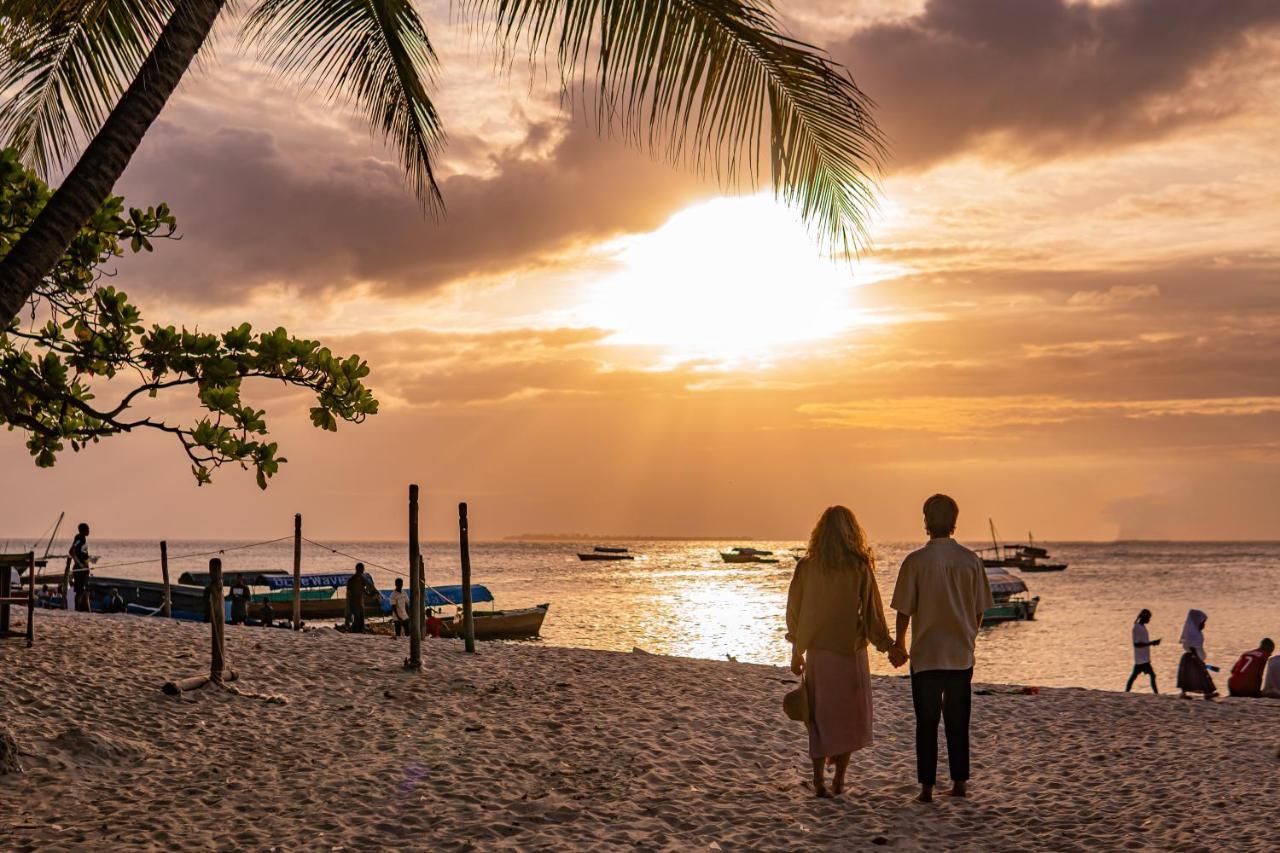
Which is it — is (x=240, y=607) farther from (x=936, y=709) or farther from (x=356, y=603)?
(x=936, y=709)

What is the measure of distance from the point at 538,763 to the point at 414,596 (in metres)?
5.66

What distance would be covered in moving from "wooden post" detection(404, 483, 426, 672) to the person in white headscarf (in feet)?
37.6

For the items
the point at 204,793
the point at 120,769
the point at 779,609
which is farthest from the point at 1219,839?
the point at 779,609

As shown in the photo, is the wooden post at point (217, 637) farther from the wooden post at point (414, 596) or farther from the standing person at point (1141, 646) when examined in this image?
the standing person at point (1141, 646)

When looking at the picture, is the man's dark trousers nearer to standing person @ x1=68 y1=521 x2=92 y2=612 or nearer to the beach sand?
the beach sand

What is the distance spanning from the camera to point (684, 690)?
13180 millimetres

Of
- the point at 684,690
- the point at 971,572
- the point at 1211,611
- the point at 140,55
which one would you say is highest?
the point at 140,55

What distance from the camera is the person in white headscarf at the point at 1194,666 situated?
15.2 m

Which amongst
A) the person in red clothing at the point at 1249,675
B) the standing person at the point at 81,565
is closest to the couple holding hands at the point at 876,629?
the person in red clothing at the point at 1249,675

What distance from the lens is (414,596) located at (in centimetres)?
1398

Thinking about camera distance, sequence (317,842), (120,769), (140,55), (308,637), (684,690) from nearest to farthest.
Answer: (317,842)
(140,55)
(120,769)
(684,690)
(308,637)

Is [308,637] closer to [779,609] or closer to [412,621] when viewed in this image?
[412,621]

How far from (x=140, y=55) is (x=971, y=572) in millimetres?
7266

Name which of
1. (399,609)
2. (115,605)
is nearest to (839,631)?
(399,609)
